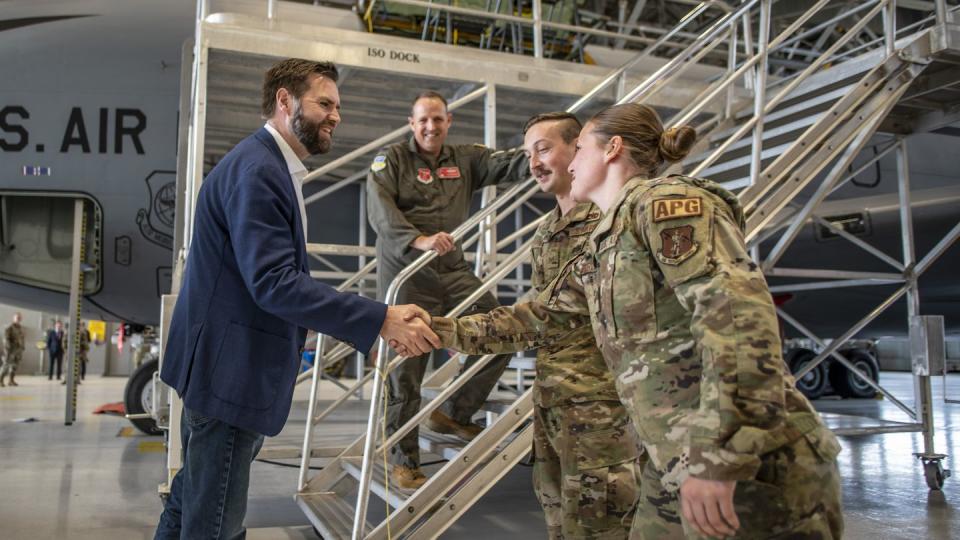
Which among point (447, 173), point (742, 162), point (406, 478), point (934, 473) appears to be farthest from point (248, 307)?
point (934, 473)

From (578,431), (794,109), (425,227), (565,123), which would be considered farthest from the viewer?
(794,109)

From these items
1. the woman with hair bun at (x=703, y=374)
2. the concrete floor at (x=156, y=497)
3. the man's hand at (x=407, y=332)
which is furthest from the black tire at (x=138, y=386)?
the woman with hair bun at (x=703, y=374)

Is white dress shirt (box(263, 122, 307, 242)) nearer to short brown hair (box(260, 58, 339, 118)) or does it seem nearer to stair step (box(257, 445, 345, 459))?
short brown hair (box(260, 58, 339, 118))

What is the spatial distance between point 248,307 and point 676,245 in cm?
130

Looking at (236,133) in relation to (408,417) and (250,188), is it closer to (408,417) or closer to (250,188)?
(408,417)

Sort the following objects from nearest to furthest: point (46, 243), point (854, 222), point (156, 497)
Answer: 1. point (156, 497)
2. point (46, 243)
3. point (854, 222)

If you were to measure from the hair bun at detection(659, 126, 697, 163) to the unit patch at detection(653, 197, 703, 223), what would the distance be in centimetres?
34

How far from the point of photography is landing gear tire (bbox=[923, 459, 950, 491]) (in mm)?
5414

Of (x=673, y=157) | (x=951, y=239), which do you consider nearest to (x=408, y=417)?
(x=673, y=157)

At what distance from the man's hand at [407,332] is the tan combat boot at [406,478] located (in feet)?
4.87

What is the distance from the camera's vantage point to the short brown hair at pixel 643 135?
76.6 inches

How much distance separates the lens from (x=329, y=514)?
371 cm

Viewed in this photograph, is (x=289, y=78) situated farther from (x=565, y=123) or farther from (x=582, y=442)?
(x=582, y=442)

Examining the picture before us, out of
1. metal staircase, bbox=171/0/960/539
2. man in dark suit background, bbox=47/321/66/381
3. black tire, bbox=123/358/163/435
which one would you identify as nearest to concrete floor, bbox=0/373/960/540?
black tire, bbox=123/358/163/435
